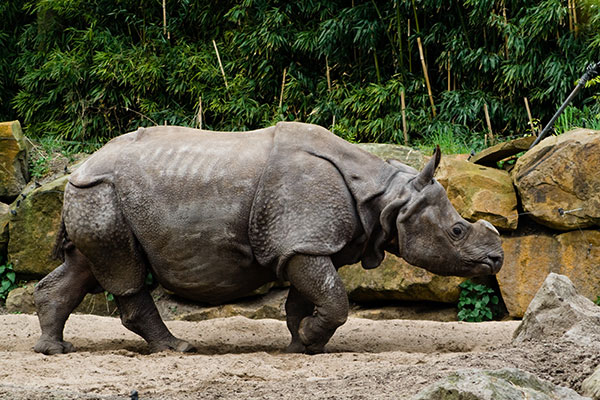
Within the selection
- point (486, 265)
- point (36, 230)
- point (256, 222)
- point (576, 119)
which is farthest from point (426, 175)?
point (36, 230)

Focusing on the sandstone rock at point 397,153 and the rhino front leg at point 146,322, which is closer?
the rhino front leg at point 146,322

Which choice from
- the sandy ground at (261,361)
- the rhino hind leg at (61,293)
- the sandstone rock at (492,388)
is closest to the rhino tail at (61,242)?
the rhino hind leg at (61,293)

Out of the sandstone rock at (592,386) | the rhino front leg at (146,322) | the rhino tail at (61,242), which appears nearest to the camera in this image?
the sandstone rock at (592,386)

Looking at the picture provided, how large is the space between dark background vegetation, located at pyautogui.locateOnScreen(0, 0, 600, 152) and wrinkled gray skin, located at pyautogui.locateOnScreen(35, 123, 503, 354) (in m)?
4.17

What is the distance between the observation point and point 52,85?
43.0 feet

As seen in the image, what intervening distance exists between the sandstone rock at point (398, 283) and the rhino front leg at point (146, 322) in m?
2.39

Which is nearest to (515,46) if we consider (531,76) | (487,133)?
(531,76)

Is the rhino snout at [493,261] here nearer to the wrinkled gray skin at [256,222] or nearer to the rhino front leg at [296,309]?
the wrinkled gray skin at [256,222]

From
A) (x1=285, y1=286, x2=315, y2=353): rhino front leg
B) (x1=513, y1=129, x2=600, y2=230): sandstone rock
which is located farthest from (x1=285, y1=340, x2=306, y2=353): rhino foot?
(x1=513, y1=129, x2=600, y2=230): sandstone rock

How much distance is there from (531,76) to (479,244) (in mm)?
5104

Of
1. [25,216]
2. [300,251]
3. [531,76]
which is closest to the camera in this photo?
[300,251]

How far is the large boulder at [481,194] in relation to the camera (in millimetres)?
7945

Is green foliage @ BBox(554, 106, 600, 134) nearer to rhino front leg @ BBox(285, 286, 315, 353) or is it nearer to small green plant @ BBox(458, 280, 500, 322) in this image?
small green plant @ BBox(458, 280, 500, 322)

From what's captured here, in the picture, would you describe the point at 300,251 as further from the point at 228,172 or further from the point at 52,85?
the point at 52,85
